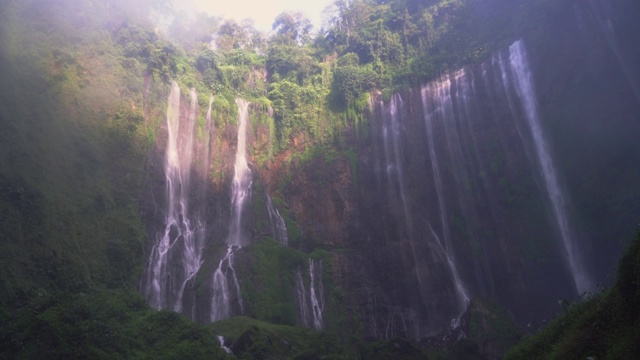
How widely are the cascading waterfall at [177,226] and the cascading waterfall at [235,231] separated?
1325 mm

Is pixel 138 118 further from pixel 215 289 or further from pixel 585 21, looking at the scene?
pixel 585 21

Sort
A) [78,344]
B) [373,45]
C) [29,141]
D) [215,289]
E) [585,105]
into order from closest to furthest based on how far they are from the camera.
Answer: [78,344] → [29,141] → [215,289] → [585,105] → [373,45]

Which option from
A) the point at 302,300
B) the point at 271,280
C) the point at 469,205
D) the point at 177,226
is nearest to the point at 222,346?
the point at 271,280

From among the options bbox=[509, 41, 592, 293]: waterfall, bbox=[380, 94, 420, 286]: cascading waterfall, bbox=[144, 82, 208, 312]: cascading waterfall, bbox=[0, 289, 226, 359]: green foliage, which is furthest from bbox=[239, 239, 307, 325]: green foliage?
bbox=[509, 41, 592, 293]: waterfall

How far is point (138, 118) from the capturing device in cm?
2367

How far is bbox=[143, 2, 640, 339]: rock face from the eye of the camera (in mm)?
21719

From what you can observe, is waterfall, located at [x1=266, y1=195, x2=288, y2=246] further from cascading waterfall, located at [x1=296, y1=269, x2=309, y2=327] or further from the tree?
the tree

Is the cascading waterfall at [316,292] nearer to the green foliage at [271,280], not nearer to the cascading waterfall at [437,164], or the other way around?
the green foliage at [271,280]

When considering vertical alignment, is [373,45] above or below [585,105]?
above

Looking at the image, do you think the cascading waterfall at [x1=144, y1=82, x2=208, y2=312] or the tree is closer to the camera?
the cascading waterfall at [x1=144, y1=82, x2=208, y2=312]

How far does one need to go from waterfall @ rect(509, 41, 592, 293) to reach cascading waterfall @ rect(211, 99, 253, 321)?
49.0ft

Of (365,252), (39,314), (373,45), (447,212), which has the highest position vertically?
(373,45)

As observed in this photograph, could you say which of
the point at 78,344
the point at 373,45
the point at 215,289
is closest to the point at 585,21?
the point at 373,45

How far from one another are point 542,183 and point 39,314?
21382 millimetres
